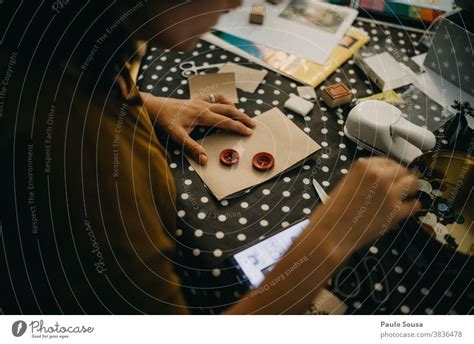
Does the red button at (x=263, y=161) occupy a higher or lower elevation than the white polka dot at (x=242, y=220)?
higher

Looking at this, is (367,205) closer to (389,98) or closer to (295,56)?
(389,98)

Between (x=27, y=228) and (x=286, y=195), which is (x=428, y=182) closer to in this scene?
(x=286, y=195)

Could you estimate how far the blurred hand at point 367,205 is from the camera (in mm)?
581

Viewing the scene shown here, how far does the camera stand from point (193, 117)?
712mm

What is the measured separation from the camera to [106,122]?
0.61m

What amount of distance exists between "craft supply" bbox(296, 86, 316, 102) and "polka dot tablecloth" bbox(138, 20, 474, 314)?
0.05 feet

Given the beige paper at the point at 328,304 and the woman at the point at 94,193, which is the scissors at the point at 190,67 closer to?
the woman at the point at 94,193

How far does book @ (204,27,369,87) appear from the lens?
793 millimetres

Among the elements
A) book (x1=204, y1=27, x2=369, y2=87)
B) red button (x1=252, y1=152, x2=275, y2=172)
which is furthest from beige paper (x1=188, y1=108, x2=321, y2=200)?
book (x1=204, y1=27, x2=369, y2=87)

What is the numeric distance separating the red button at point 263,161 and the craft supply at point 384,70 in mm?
299

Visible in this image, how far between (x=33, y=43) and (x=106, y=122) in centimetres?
15
